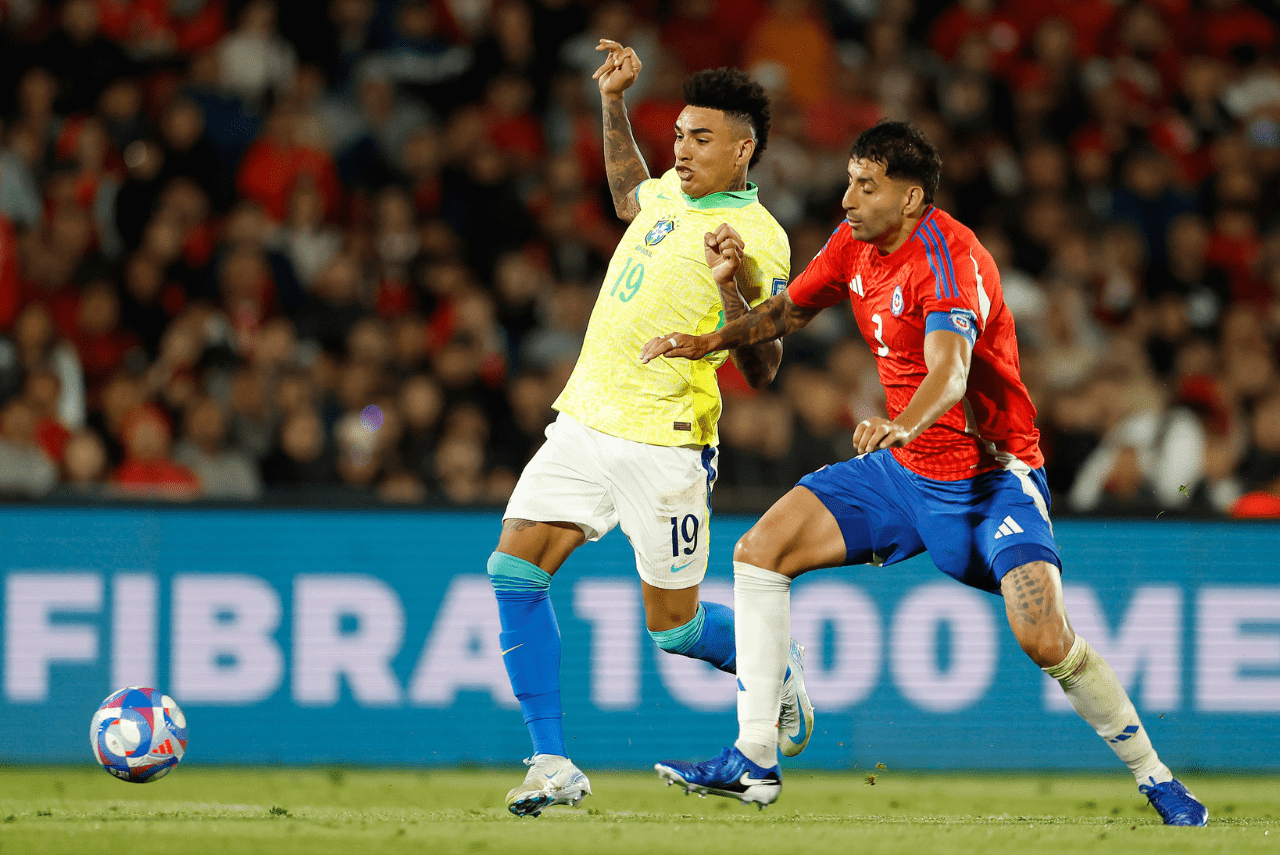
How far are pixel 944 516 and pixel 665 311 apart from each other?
123 centimetres

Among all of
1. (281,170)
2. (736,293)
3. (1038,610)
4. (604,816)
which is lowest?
(604,816)

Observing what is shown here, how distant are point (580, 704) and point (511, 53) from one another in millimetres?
5537

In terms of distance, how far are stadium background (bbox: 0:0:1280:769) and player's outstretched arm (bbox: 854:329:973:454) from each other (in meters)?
3.22

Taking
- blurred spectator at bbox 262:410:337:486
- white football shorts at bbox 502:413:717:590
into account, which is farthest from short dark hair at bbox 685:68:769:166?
blurred spectator at bbox 262:410:337:486

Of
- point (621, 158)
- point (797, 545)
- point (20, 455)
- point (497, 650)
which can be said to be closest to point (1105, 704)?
point (797, 545)

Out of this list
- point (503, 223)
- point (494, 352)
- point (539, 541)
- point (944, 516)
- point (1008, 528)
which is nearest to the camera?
point (1008, 528)

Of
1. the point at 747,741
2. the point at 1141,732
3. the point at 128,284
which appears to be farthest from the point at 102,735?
the point at 128,284

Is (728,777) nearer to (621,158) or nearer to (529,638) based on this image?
(529,638)

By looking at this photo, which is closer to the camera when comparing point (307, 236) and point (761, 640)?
point (761, 640)

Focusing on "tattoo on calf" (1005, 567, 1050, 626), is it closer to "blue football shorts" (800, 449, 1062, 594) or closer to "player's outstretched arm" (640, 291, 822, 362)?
"blue football shorts" (800, 449, 1062, 594)

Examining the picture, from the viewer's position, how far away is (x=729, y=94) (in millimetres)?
5500

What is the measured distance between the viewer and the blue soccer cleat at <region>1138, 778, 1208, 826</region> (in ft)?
17.3

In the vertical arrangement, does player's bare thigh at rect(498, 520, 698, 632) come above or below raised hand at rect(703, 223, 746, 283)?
below

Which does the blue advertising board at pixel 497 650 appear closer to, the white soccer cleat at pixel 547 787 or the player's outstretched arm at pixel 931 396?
the white soccer cleat at pixel 547 787
